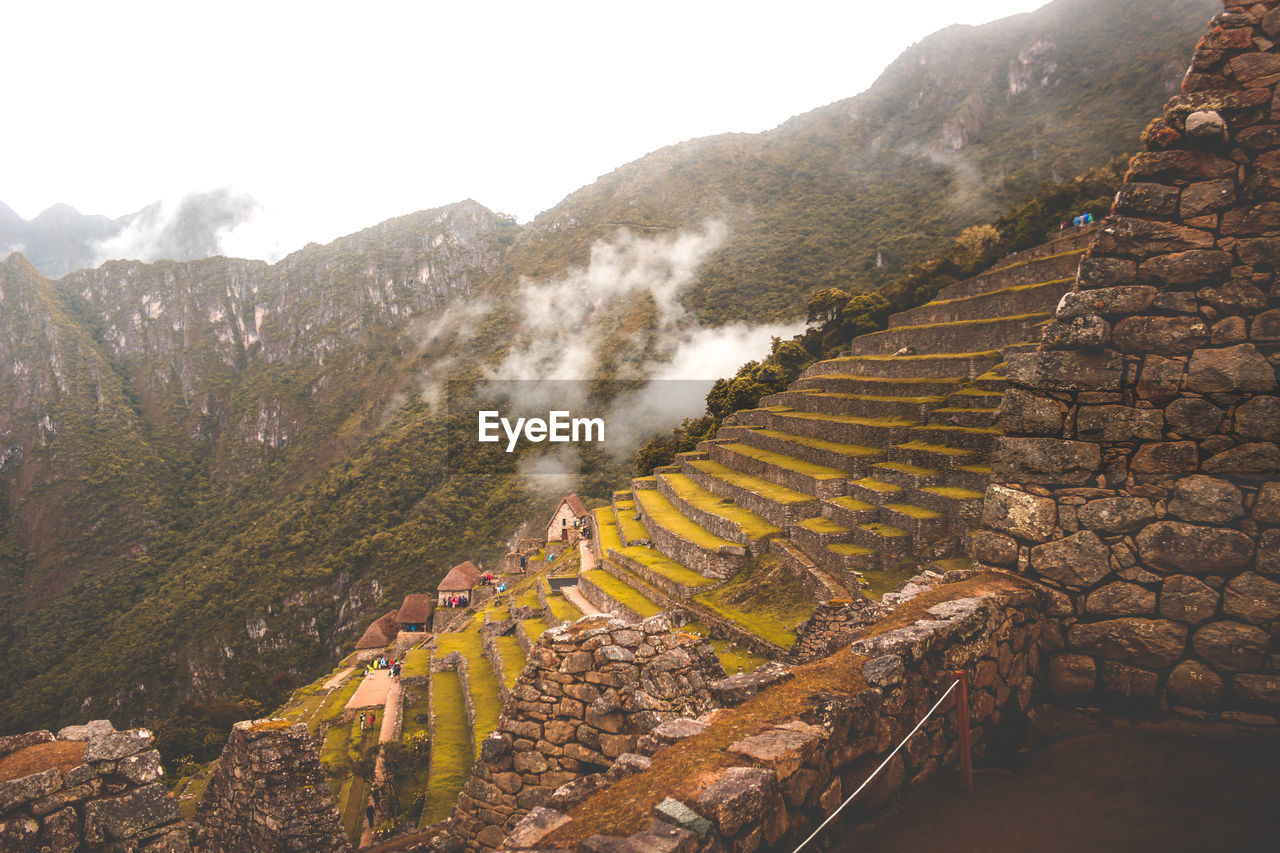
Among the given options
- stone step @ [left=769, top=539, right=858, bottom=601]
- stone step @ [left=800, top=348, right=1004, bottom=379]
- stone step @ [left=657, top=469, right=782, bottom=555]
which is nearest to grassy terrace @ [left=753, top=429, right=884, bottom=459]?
stone step @ [left=657, top=469, right=782, bottom=555]

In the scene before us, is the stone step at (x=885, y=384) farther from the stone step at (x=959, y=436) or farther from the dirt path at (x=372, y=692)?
the dirt path at (x=372, y=692)

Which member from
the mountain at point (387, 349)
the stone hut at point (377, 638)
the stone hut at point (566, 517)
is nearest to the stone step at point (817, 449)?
the stone hut at point (566, 517)

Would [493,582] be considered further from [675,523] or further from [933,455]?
[933,455]

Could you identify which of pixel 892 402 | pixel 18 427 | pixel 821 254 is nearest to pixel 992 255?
pixel 892 402

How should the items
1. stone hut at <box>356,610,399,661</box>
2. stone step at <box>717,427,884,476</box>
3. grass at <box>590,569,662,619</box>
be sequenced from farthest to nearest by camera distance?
stone hut at <box>356,610,399,661</box>, stone step at <box>717,427,884,476</box>, grass at <box>590,569,662,619</box>

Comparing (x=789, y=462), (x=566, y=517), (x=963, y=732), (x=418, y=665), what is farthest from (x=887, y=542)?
(x=566, y=517)

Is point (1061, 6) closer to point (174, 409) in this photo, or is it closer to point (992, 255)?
point (992, 255)

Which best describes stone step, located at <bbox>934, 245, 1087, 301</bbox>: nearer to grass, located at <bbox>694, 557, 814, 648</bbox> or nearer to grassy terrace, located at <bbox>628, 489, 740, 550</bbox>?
grass, located at <bbox>694, 557, 814, 648</bbox>
